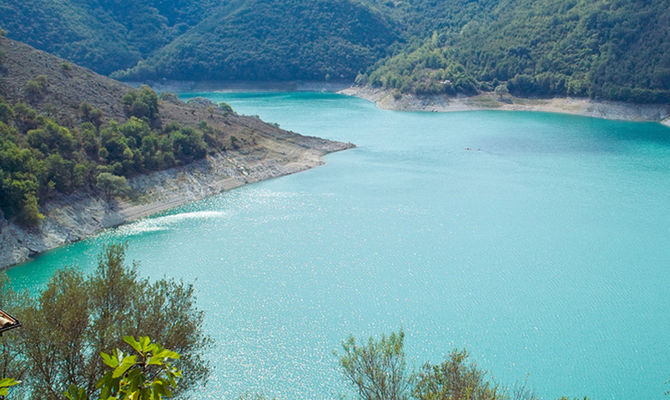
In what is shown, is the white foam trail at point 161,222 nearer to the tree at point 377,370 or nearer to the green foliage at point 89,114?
the green foliage at point 89,114

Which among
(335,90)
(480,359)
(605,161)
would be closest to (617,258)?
(480,359)

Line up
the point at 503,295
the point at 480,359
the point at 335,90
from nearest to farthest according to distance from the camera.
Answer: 1. the point at 480,359
2. the point at 503,295
3. the point at 335,90

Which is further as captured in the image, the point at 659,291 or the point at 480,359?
the point at 659,291

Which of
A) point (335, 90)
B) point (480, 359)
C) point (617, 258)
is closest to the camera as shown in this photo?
point (480, 359)

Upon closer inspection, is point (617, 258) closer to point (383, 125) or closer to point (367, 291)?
point (367, 291)

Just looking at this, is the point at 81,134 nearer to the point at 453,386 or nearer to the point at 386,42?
the point at 453,386

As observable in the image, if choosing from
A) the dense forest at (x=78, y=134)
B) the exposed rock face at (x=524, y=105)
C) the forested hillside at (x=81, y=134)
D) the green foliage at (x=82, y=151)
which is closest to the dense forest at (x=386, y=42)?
the exposed rock face at (x=524, y=105)
